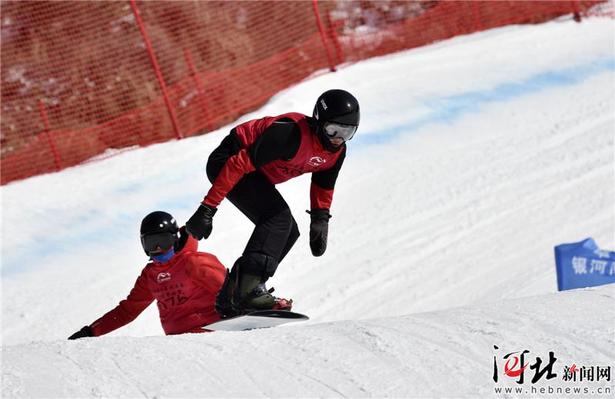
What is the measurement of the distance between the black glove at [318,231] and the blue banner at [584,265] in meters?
1.89

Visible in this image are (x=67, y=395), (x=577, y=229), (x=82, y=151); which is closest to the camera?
(x=67, y=395)

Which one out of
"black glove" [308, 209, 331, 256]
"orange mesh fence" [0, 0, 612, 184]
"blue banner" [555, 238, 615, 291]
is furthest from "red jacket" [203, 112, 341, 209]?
"orange mesh fence" [0, 0, 612, 184]

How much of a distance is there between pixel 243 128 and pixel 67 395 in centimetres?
233

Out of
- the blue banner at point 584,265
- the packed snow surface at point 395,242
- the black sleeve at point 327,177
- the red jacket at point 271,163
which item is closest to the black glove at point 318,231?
the black sleeve at point 327,177

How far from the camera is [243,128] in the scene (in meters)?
5.72

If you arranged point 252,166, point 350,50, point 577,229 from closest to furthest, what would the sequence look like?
point 252,166, point 577,229, point 350,50

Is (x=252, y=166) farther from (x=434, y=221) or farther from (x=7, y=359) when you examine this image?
(x=434, y=221)

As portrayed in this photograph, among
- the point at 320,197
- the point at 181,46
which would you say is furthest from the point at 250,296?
the point at 181,46

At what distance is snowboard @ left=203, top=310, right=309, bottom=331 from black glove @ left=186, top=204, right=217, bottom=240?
60 centimetres

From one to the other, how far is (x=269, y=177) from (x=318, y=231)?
19.3 inches

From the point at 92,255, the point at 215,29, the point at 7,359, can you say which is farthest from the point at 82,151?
the point at 7,359

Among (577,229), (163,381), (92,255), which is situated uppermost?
(163,381)

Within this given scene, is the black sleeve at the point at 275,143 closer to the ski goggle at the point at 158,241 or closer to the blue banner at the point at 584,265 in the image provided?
the ski goggle at the point at 158,241

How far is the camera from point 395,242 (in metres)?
9.28
